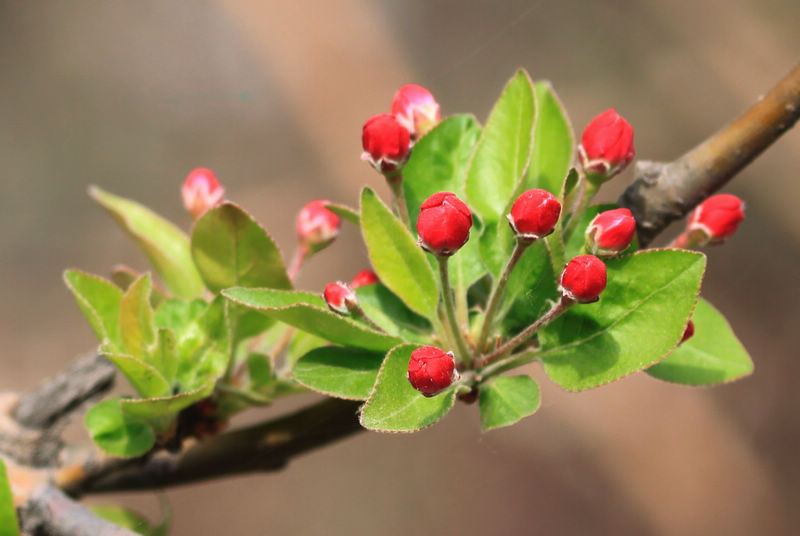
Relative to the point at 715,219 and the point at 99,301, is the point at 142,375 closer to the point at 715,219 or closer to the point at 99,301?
the point at 99,301

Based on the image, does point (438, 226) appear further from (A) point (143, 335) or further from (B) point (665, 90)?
(B) point (665, 90)

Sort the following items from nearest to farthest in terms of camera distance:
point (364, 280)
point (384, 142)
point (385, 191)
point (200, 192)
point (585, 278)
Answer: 1. point (585, 278)
2. point (384, 142)
3. point (364, 280)
4. point (200, 192)
5. point (385, 191)

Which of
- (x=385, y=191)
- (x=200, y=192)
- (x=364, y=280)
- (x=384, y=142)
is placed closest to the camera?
(x=384, y=142)

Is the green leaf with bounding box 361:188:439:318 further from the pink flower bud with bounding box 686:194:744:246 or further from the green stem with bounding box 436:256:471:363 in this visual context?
the pink flower bud with bounding box 686:194:744:246

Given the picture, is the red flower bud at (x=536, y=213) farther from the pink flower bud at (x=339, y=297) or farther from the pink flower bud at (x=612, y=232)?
the pink flower bud at (x=339, y=297)

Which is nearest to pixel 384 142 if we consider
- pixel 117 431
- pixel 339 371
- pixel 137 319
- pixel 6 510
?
pixel 339 371

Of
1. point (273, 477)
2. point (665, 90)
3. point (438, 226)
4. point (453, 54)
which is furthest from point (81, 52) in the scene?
point (438, 226)
